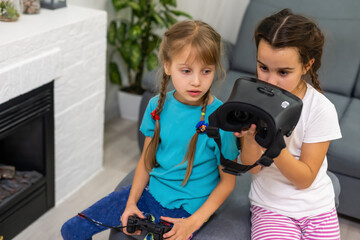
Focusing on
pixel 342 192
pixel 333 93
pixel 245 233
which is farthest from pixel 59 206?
pixel 333 93

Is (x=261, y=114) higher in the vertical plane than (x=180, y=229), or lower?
higher

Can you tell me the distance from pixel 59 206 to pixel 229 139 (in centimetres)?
113

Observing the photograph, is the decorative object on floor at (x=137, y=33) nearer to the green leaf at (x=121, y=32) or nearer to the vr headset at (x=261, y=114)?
the green leaf at (x=121, y=32)

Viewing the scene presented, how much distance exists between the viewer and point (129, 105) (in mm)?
2938

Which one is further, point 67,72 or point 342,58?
point 342,58

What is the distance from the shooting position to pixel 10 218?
1.78m

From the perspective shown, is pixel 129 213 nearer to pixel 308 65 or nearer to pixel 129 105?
pixel 308 65

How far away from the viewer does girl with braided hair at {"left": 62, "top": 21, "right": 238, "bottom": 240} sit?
123 cm

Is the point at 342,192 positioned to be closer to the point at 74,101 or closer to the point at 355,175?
the point at 355,175

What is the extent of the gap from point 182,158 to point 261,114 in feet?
1.28

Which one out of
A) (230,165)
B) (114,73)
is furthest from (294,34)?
(114,73)

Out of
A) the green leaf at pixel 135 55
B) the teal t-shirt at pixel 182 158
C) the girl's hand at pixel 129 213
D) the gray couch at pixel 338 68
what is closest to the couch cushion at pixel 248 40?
the gray couch at pixel 338 68

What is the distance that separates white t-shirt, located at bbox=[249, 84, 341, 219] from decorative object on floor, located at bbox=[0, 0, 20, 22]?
3.63ft

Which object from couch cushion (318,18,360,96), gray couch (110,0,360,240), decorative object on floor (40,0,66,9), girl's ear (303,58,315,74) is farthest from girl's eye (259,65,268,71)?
couch cushion (318,18,360,96)
